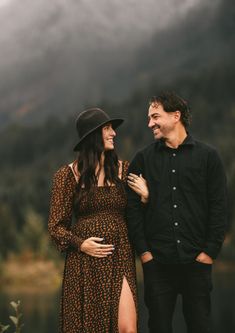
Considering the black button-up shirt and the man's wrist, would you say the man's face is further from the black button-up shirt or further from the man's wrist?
the man's wrist

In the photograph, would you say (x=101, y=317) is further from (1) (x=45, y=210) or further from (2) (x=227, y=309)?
(1) (x=45, y=210)

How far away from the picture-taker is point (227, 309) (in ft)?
124

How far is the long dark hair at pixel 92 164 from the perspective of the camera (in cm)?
475

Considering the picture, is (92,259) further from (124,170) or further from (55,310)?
(55,310)

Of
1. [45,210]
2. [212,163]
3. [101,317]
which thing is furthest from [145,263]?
[45,210]

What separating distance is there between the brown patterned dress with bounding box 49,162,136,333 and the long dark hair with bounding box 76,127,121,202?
0.05 metres

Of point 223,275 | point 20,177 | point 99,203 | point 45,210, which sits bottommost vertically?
point 99,203

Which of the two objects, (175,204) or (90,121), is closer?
(175,204)

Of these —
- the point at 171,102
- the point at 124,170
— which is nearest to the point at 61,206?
the point at 124,170

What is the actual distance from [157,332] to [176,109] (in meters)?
1.41

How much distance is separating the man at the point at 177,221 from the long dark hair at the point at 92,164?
142 millimetres

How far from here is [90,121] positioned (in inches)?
189

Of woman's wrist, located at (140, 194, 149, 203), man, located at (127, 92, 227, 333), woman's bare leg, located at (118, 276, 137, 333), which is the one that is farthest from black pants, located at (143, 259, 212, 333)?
woman's wrist, located at (140, 194, 149, 203)

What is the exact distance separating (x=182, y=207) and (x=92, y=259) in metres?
0.65
